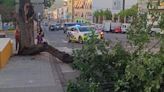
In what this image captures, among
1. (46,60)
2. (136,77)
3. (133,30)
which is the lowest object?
(46,60)

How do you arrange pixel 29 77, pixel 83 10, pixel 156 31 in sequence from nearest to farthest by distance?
pixel 156 31 < pixel 29 77 < pixel 83 10

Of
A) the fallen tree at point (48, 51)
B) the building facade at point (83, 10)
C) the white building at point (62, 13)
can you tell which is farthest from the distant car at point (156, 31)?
the white building at point (62, 13)

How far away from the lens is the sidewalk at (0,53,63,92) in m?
11.7

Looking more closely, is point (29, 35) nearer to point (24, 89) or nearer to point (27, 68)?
point (27, 68)

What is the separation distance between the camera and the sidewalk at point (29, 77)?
11719 mm

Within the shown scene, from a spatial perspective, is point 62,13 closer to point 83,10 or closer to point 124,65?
point 83,10

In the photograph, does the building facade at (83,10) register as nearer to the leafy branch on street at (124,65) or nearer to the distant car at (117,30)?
the distant car at (117,30)

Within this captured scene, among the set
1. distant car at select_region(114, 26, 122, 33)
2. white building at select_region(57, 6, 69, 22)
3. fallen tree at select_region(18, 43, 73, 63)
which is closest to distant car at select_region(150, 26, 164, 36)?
fallen tree at select_region(18, 43, 73, 63)

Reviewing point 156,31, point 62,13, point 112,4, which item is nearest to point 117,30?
point 112,4

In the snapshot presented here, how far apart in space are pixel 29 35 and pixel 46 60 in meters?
3.56

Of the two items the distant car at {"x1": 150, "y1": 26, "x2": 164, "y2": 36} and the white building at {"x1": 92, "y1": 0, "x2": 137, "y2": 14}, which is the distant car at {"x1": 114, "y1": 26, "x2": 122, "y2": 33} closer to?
the white building at {"x1": 92, "y1": 0, "x2": 137, "y2": 14}

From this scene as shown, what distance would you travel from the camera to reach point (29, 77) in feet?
46.1

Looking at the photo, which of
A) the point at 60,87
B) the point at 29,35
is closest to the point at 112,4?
the point at 29,35

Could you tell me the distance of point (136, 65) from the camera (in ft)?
20.8
